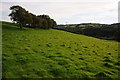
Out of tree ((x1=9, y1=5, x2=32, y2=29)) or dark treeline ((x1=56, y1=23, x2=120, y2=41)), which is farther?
dark treeline ((x1=56, y1=23, x2=120, y2=41))

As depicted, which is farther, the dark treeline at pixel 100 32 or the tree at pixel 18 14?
the dark treeline at pixel 100 32

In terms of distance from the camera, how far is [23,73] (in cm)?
1585

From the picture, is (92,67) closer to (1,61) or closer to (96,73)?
(96,73)

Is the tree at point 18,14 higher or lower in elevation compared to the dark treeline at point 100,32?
higher

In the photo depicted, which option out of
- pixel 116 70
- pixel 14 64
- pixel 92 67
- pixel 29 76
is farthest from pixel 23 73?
pixel 116 70

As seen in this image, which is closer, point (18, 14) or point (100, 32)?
point (18, 14)

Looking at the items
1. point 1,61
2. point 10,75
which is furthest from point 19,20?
point 10,75

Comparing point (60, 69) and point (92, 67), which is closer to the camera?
point (60, 69)

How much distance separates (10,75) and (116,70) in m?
9.80

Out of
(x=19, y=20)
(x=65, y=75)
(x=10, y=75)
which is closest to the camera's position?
(x=10, y=75)

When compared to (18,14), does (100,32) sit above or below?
below

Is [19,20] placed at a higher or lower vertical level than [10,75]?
higher

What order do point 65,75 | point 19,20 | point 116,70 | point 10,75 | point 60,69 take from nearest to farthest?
1. point 10,75
2. point 65,75
3. point 60,69
4. point 116,70
5. point 19,20

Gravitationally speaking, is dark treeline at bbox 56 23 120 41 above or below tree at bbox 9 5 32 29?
below
